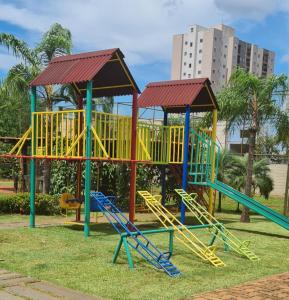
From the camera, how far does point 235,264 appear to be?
29.0 feet

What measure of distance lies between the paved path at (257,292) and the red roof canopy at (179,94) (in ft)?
25.5

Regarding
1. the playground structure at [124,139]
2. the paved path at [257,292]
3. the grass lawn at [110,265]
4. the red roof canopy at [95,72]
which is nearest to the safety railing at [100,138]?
the playground structure at [124,139]

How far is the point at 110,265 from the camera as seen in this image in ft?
26.5

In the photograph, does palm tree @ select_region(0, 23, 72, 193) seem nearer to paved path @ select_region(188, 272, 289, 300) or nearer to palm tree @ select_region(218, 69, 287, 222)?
palm tree @ select_region(218, 69, 287, 222)

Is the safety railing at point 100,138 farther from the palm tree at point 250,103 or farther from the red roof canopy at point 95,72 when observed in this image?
the palm tree at point 250,103

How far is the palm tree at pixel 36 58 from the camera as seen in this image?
18.0 meters

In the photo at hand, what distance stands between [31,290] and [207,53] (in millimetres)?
109635

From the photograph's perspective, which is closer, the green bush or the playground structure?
the playground structure

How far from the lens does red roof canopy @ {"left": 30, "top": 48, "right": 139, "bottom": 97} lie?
458 inches

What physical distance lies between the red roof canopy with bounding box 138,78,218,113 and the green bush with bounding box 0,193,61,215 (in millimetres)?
4372

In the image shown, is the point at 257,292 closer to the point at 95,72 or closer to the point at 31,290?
the point at 31,290

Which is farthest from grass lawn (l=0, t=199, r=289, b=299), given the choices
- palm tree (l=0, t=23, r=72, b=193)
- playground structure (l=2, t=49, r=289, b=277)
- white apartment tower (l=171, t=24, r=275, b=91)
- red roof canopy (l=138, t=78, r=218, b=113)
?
white apartment tower (l=171, t=24, r=275, b=91)

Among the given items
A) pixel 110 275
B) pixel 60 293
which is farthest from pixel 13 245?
pixel 60 293

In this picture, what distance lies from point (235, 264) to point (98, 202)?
3.58 meters
